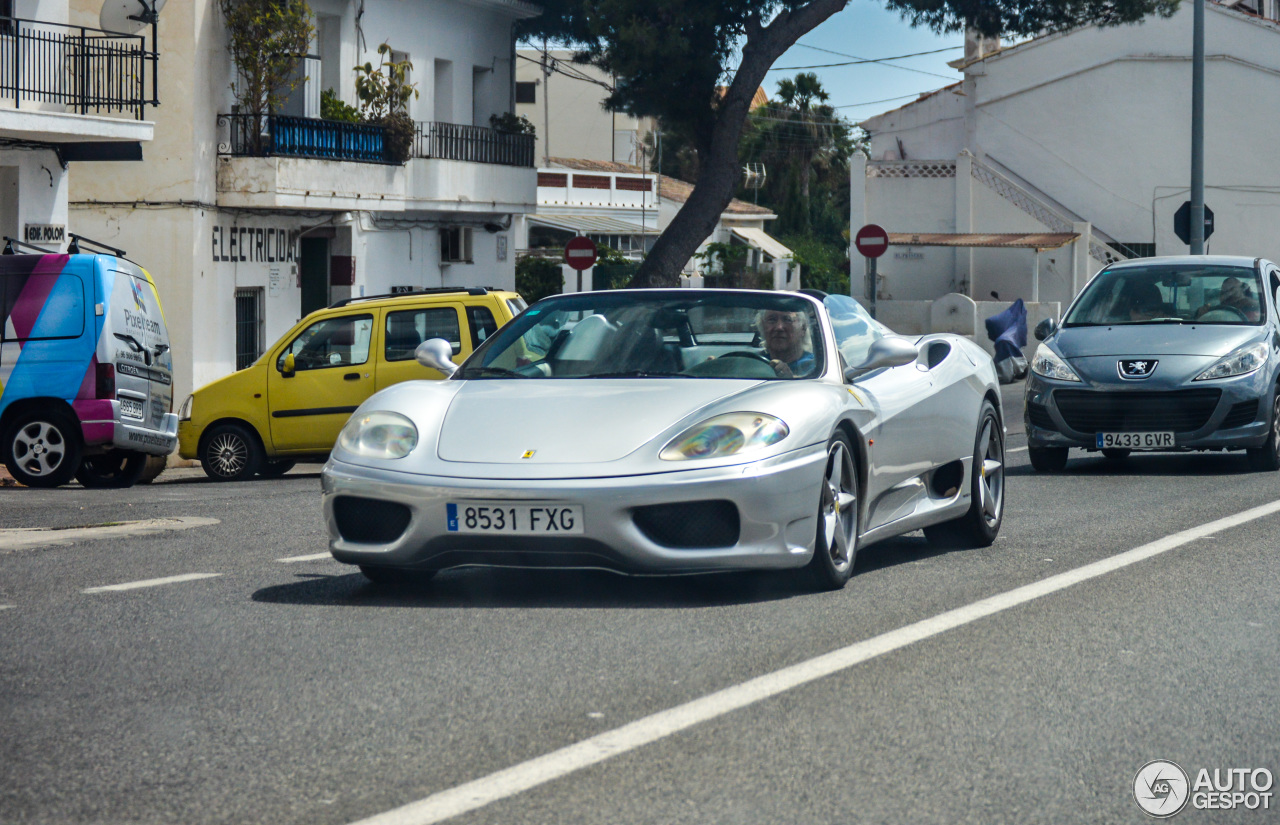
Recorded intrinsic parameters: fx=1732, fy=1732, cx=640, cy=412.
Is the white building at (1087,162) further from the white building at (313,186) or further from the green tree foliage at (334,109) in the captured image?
the green tree foliage at (334,109)

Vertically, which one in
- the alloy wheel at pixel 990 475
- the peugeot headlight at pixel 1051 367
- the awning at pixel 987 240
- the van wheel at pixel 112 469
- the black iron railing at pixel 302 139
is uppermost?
the black iron railing at pixel 302 139

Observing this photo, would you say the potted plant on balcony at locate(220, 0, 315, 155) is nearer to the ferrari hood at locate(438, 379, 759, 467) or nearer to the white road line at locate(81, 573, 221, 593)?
the white road line at locate(81, 573, 221, 593)

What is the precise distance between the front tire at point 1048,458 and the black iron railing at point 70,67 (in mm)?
12232

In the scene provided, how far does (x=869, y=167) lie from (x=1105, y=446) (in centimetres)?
2964

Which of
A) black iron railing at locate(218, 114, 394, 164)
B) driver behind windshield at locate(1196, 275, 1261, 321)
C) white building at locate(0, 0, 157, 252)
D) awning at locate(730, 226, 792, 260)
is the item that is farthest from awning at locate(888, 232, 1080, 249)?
awning at locate(730, 226, 792, 260)

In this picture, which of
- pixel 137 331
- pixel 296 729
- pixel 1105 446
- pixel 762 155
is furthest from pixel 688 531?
pixel 762 155

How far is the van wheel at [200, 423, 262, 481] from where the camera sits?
16.3 metres

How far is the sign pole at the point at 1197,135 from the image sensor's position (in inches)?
1094

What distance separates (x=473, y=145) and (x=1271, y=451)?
19.1 m

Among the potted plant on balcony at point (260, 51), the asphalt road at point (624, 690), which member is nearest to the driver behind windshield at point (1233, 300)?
the asphalt road at point (624, 690)

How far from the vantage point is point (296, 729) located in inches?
188

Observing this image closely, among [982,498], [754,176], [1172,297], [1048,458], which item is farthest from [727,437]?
[754,176]

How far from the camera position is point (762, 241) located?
6956cm

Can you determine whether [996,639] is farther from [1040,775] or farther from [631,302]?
[631,302]
